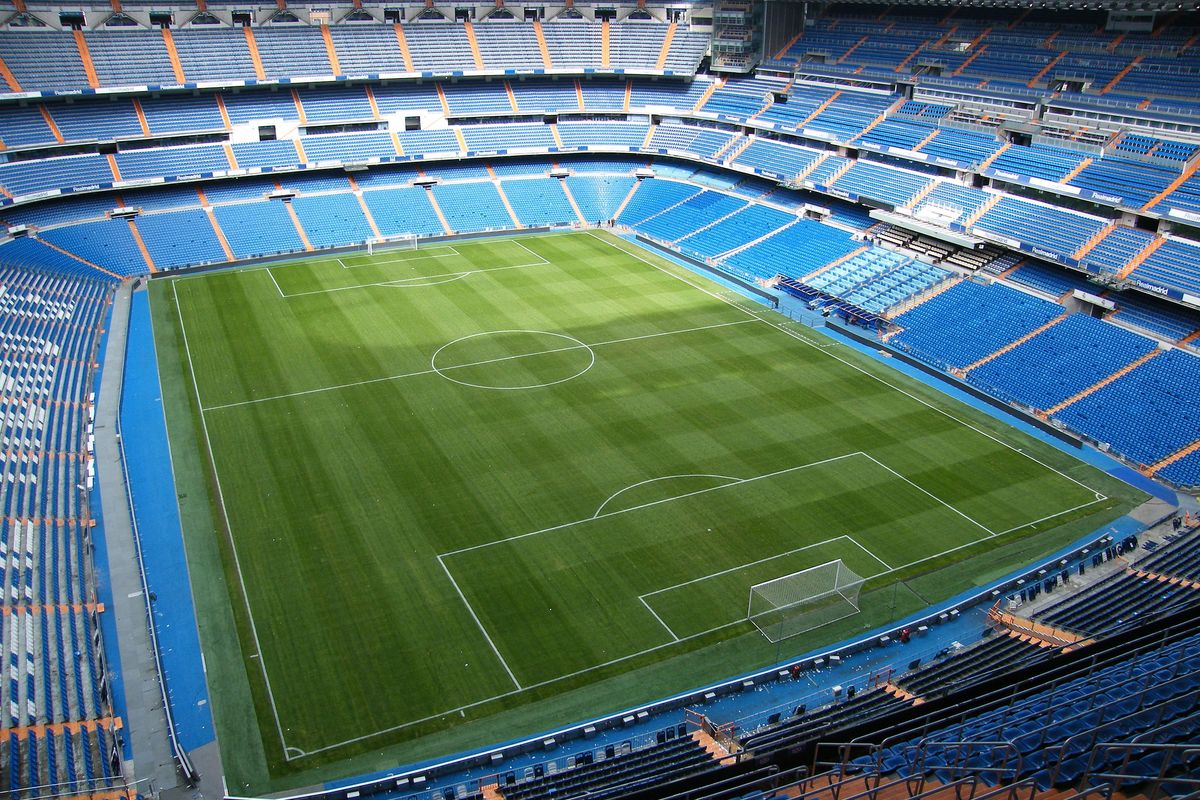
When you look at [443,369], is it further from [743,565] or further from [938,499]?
[938,499]

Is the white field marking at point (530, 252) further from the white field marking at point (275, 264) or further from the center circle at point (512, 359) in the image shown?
the center circle at point (512, 359)

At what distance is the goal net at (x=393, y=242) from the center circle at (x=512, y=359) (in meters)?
16.8

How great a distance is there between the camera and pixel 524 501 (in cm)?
2827

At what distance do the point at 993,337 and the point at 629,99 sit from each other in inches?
1411

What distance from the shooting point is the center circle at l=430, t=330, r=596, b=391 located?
120 ft

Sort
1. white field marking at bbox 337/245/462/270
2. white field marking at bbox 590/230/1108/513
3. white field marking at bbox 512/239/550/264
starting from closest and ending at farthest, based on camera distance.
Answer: white field marking at bbox 590/230/1108/513, white field marking at bbox 337/245/462/270, white field marking at bbox 512/239/550/264

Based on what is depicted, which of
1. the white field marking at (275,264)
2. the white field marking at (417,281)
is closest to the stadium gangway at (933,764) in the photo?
the white field marking at (417,281)

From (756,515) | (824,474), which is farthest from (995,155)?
(756,515)

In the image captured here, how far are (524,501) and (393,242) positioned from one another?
3210 cm

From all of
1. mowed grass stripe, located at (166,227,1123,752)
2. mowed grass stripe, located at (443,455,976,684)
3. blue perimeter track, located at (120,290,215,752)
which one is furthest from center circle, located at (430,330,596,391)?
blue perimeter track, located at (120,290,215,752)

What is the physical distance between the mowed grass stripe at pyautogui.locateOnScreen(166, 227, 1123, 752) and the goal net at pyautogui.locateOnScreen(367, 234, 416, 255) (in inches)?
390

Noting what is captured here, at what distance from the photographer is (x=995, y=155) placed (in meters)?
46.2

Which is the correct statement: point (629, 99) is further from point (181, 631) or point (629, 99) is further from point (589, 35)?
point (181, 631)

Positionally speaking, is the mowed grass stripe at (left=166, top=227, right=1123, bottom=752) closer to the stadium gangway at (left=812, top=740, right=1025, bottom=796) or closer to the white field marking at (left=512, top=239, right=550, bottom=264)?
the white field marking at (left=512, top=239, right=550, bottom=264)
